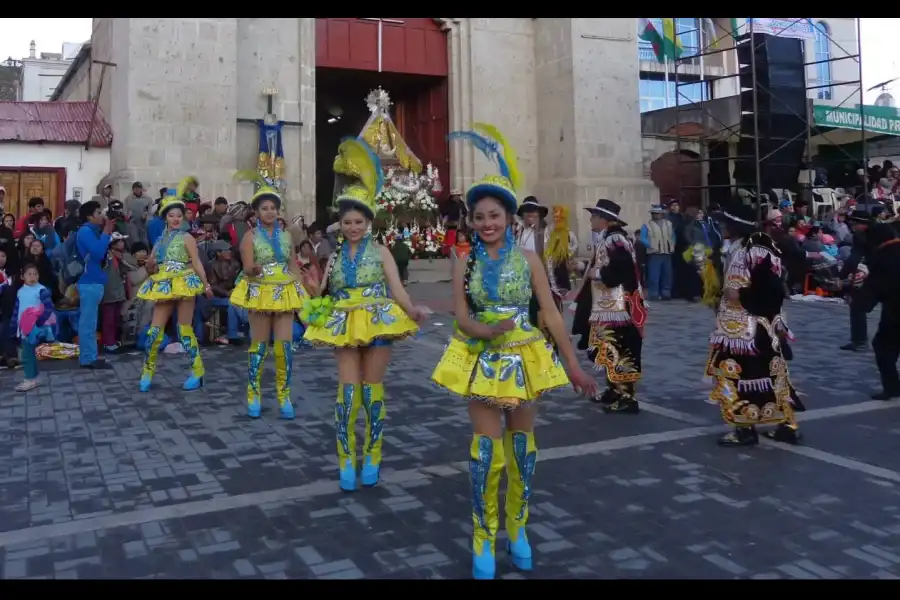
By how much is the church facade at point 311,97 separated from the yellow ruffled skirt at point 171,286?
8.16 m

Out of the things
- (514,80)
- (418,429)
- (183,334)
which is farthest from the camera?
(514,80)

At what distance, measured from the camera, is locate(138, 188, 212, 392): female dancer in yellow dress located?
781cm

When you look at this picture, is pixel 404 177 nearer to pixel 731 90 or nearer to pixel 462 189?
pixel 462 189

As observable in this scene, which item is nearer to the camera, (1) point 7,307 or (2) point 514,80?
(1) point 7,307

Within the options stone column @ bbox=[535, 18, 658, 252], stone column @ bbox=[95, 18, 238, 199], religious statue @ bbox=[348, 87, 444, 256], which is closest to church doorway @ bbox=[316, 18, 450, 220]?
religious statue @ bbox=[348, 87, 444, 256]

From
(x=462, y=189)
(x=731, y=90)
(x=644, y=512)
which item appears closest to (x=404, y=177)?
(x=462, y=189)

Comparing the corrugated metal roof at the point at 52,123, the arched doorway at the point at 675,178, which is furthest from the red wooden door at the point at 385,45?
the arched doorway at the point at 675,178

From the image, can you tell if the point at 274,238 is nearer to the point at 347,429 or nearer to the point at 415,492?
the point at 347,429

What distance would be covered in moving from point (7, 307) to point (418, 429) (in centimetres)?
585

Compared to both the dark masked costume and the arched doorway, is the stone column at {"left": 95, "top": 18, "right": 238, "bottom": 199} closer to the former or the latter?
the arched doorway

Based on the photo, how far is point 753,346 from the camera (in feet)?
19.3

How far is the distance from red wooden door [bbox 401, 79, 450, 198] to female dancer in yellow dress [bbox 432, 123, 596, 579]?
16.1 meters

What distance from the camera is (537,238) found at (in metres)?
8.84

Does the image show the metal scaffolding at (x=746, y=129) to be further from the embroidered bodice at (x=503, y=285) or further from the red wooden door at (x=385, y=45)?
the embroidered bodice at (x=503, y=285)
